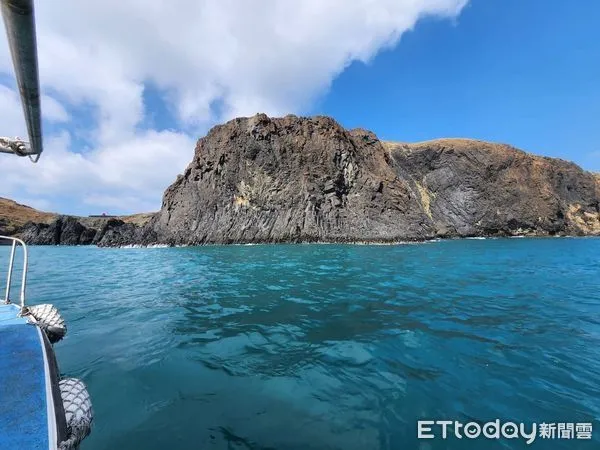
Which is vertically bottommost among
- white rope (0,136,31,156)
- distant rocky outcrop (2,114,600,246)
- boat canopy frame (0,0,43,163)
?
white rope (0,136,31,156)

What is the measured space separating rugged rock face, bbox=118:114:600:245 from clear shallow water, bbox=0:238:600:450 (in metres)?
53.3

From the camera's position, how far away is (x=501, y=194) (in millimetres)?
94562

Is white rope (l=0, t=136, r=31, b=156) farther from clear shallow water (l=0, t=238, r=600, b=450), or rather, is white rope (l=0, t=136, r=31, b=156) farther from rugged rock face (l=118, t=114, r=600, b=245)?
rugged rock face (l=118, t=114, r=600, b=245)

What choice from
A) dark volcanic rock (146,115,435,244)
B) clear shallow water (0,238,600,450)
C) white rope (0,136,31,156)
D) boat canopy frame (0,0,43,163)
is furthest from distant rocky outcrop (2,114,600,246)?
boat canopy frame (0,0,43,163)

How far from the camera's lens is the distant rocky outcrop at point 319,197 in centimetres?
6794

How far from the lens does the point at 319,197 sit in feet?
230

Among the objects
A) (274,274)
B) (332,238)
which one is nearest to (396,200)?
(332,238)

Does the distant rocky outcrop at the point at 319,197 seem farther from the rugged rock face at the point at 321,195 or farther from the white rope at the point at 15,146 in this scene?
the white rope at the point at 15,146

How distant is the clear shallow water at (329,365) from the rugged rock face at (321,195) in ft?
175

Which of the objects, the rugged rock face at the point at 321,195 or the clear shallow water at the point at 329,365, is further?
the rugged rock face at the point at 321,195

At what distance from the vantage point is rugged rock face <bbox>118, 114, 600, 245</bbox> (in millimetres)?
67875

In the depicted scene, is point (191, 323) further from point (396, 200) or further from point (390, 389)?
point (396, 200)

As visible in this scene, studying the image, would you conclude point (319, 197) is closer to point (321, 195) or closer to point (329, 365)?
point (321, 195)

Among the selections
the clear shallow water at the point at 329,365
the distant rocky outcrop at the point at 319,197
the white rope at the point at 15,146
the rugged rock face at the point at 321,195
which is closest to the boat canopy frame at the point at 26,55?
the white rope at the point at 15,146
